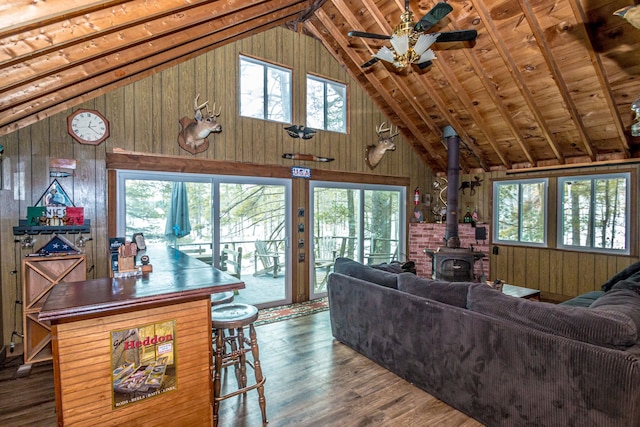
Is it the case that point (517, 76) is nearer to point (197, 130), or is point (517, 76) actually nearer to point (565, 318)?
point (565, 318)

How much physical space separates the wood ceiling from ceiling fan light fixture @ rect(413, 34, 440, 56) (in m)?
1.13

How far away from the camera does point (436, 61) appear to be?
4551mm

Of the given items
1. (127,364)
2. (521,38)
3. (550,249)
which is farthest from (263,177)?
(550,249)

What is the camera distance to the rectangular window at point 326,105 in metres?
5.43

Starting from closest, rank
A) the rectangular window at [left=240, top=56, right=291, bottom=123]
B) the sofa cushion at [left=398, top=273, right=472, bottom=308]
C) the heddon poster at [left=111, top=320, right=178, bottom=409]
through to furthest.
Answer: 1. the heddon poster at [left=111, top=320, right=178, bottom=409]
2. the sofa cushion at [left=398, top=273, right=472, bottom=308]
3. the rectangular window at [left=240, top=56, right=291, bottom=123]

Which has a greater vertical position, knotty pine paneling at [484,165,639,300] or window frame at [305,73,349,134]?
window frame at [305,73,349,134]

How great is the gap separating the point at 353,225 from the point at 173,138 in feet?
11.0

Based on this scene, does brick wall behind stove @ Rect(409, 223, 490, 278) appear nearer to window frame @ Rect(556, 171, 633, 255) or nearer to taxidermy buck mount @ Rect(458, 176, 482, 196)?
taxidermy buck mount @ Rect(458, 176, 482, 196)

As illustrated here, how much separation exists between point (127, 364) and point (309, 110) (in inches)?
180

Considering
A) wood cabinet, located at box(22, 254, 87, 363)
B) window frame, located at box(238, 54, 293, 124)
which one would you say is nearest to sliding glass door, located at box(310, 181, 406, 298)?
window frame, located at box(238, 54, 293, 124)

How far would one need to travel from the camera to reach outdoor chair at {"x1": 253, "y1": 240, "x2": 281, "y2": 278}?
5.01 metres

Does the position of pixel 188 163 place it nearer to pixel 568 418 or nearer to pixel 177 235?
pixel 177 235

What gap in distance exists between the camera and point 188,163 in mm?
4219

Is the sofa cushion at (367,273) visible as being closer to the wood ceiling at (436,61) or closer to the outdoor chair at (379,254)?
the outdoor chair at (379,254)
